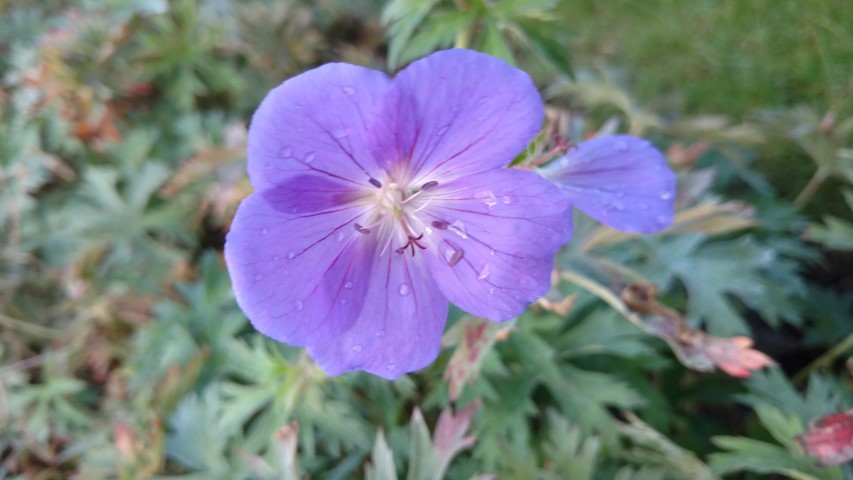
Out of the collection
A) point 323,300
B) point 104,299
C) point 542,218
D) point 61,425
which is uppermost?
point 542,218

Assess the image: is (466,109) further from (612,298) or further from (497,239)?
(612,298)

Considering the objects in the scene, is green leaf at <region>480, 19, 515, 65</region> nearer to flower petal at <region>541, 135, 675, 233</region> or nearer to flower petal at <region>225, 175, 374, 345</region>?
flower petal at <region>541, 135, 675, 233</region>

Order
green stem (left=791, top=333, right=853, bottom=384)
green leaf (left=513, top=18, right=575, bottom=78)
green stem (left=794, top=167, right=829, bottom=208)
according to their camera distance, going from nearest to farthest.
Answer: green leaf (left=513, top=18, right=575, bottom=78)
green stem (left=791, top=333, right=853, bottom=384)
green stem (left=794, top=167, right=829, bottom=208)

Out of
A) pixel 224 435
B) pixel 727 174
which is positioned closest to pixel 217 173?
pixel 224 435

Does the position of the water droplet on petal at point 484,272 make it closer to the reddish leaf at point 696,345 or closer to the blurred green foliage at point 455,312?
the blurred green foliage at point 455,312

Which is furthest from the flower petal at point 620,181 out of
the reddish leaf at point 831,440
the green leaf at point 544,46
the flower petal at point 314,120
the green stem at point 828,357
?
the green stem at point 828,357

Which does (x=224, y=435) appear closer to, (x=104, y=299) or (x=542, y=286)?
(x=104, y=299)

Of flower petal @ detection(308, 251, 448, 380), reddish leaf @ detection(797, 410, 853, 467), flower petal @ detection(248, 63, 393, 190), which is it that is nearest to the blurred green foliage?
reddish leaf @ detection(797, 410, 853, 467)
